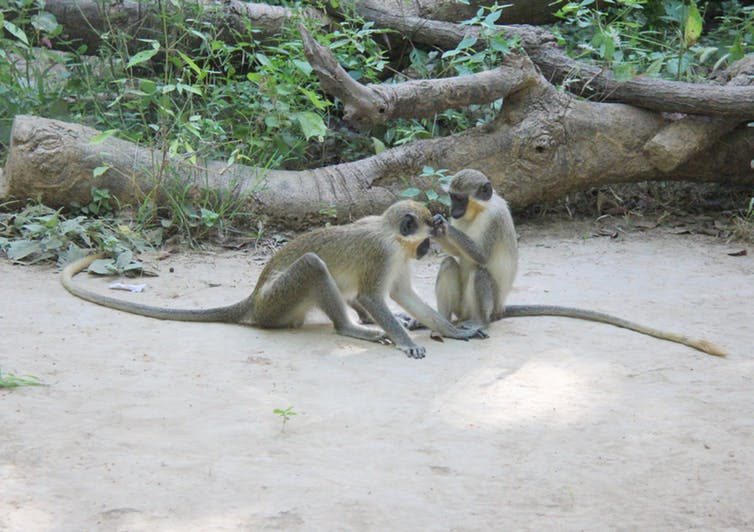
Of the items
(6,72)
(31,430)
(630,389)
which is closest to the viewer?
(31,430)

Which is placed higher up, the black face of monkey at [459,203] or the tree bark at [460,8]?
the tree bark at [460,8]

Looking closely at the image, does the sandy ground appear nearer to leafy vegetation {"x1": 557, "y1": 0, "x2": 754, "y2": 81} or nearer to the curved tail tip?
the curved tail tip

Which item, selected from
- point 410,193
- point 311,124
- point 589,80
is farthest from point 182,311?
point 589,80

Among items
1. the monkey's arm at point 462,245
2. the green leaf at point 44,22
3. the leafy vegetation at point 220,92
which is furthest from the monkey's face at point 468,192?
the green leaf at point 44,22

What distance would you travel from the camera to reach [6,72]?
9688 millimetres

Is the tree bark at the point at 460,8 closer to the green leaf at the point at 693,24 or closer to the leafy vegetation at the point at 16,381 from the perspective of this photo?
the green leaf at the point at 693,24

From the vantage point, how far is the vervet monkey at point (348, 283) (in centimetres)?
604

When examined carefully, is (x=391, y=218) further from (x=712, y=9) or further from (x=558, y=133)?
(x=712, y=9)

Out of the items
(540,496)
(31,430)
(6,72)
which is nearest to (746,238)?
(540,496)

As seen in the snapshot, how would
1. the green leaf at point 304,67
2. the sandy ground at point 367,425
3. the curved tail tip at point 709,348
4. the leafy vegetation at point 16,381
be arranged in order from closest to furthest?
the sandy ground at point 367,425 → the leafy vegetation at point 16,381 → the curved tail tip at point 709,348 → the green leaf at point 304,67

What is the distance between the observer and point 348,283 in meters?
6.20

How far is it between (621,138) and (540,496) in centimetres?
571

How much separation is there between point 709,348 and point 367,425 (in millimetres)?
2438

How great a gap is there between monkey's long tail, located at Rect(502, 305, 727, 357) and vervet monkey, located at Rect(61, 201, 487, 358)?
556 millimetres
